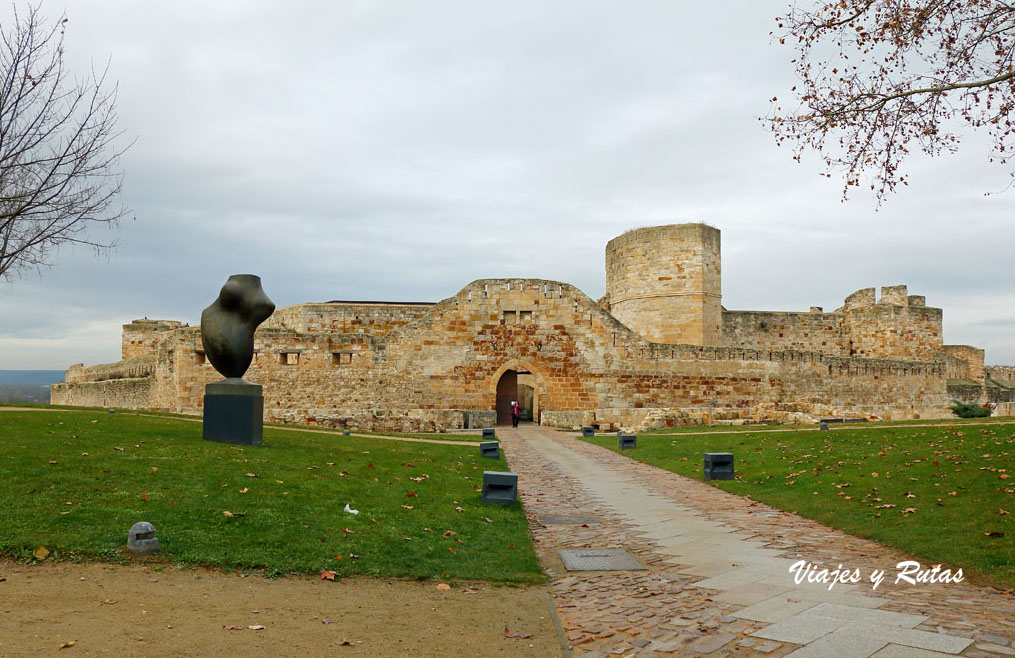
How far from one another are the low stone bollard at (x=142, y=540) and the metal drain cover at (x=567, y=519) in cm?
482

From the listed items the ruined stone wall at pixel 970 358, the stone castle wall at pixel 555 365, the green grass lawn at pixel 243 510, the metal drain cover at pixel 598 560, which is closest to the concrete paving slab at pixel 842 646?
the metal drain cover at pixel 598 560

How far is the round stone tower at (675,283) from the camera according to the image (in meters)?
32.4

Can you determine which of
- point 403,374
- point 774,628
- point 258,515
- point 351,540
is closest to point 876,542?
point 774,628

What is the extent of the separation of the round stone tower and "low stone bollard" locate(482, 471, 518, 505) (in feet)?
79.5

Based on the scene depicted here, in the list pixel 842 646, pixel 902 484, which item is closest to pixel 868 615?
pixel 842 646

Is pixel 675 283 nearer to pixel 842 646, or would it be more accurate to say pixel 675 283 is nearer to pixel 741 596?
pixel 741 596

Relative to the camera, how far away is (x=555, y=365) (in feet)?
93.4

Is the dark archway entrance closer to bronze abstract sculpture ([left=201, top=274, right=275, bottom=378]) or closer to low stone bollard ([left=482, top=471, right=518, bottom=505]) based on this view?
bronze abstract sculpture ([left=201, top=274, right=275, bottom=378])

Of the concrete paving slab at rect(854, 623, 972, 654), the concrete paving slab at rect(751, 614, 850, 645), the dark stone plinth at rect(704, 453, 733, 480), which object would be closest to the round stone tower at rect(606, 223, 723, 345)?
the dark stone plinth at rect(704, 453, 733, 480)

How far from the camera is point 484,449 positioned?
1588cm

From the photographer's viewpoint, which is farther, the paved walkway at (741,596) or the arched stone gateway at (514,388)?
the arched stone gateway at (514,388)

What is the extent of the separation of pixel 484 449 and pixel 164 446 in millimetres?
7307

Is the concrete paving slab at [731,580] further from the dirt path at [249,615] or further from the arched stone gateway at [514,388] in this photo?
the arched stone gateway at [514,388]

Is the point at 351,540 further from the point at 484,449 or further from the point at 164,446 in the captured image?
the point at 484,449
